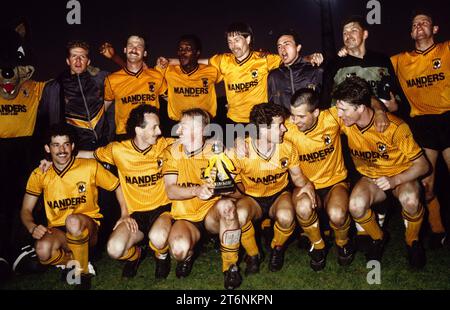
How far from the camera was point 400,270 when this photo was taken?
138 inches

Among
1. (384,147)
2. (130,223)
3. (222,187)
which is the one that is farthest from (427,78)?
(130,223)

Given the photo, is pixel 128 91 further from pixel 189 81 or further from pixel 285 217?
pixel 285 217

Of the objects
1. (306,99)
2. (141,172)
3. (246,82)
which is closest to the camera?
(306,99)

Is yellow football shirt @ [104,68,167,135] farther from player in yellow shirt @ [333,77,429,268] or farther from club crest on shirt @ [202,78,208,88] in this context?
player in yellow shirt @ [333,77,429,268]

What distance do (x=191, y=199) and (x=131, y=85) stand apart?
1798 millimetres

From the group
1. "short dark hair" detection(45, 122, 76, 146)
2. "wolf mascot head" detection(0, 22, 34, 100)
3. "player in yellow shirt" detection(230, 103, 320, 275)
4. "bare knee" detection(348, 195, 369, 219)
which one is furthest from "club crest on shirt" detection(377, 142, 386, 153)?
"wolf mascot head" detection(0, 22, 34, 100)

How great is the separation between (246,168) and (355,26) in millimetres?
2074

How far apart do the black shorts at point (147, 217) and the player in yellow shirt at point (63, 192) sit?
224mm

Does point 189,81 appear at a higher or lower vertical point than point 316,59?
lower

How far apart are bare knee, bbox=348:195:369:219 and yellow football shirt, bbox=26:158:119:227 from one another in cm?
234

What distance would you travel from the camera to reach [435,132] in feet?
13.5

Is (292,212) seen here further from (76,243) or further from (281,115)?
(76,243)

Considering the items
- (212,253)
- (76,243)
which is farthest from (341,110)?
(76,243)

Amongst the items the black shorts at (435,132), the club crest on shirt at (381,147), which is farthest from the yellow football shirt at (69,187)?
the black shorts at (435,132)
